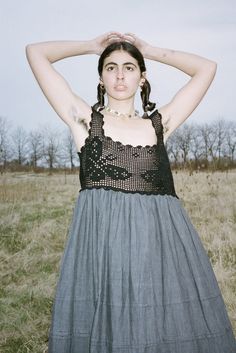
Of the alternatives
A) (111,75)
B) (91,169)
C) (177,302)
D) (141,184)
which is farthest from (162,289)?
(111,75)

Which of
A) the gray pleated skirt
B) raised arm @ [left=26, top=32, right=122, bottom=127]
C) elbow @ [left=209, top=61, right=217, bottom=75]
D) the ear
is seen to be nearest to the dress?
the gray pleated skirt

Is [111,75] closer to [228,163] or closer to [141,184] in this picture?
[141,184]

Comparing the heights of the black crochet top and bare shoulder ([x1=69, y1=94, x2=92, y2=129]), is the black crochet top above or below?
below

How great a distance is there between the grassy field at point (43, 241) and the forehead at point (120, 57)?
7.36ft

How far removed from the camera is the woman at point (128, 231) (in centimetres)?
207

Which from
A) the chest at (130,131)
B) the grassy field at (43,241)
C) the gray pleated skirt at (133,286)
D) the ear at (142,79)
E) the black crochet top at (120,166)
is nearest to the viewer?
the gray pleated skirt at (133,286)

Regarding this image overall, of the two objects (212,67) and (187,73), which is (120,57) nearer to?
(187,73)

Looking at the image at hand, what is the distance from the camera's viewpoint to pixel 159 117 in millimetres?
2561

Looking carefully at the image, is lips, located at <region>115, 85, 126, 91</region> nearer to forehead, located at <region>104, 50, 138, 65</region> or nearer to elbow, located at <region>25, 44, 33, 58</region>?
forehead, located at <region>104, 50, 138, 65</region>

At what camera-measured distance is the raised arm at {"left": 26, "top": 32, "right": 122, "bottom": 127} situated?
244 centimetres

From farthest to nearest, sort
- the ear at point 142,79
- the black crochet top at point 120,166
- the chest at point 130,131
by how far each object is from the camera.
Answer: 1. the ear at point 142,79
2. the chest at point 130,131
3. the black crochet top at point 120,166

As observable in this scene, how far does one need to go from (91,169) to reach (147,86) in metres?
0.82

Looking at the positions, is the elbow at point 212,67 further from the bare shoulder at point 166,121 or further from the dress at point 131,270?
the dress at point 131,270

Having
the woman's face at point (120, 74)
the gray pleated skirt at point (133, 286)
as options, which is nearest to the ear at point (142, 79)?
the woman's face at point (120, 74)
